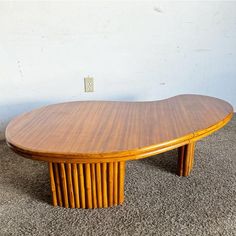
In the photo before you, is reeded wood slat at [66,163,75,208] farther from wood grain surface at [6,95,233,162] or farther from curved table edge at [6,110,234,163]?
curved table edge at [6,110,234,163]

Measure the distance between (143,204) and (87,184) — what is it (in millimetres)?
326

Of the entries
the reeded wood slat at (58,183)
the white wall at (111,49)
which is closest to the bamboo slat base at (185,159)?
the reeded wood slat at (58,183)

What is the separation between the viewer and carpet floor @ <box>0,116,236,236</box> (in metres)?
1.09

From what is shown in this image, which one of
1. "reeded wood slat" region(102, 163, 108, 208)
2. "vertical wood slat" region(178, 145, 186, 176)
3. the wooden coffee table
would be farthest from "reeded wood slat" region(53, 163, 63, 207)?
"vertical wood slat" region(178, 145, 186, 176)

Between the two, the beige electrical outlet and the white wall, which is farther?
the beige electrical outlet

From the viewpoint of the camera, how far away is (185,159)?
4.71 feet

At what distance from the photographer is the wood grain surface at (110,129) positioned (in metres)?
0.98

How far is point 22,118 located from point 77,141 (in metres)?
0.48

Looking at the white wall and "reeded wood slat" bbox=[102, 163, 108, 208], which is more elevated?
the white wall

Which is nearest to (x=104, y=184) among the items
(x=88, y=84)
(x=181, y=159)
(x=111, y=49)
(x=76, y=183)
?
(x=76, y=183)

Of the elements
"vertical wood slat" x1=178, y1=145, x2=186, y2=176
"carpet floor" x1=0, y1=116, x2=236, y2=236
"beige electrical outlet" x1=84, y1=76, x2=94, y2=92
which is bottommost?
"carpet floor" x1=0, y1=116, x2=236, y2=236

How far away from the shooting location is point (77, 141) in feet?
3.45

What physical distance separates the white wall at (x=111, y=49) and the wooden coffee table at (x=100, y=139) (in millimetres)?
565

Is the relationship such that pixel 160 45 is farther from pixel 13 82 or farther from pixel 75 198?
pixel 75 198
